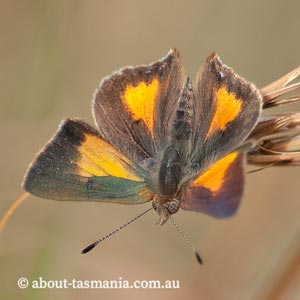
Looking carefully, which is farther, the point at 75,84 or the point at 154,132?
the point at 75,84

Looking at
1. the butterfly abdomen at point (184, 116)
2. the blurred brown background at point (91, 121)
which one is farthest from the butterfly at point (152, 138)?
the blurred brown background at point (91, 121)

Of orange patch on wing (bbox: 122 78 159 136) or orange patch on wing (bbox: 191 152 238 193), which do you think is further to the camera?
orange patch on wing (bbox: 122 78 159 136)

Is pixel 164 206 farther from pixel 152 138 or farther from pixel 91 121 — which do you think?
pixel 91 121

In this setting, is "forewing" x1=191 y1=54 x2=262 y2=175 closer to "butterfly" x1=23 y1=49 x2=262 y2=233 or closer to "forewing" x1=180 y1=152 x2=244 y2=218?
"butterfly" x1=23 y1=49 x2=262 y2=233

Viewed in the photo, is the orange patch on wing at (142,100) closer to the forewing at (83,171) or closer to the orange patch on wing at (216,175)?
the forewing at (83,171)

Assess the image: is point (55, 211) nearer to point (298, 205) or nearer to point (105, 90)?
point (105, 90)

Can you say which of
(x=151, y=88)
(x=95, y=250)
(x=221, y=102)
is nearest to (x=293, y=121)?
(x=221, y=102)

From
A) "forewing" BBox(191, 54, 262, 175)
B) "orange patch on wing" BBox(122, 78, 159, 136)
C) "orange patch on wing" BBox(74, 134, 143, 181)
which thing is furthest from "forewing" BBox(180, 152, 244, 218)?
"orange patch on wing" BBox(122, 78, 159, 136)
